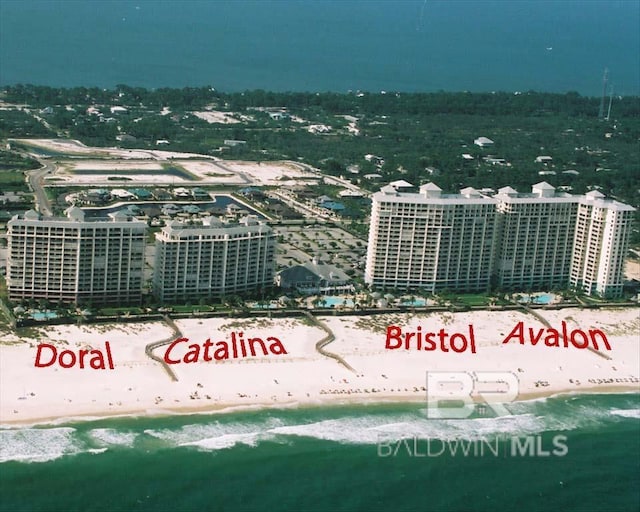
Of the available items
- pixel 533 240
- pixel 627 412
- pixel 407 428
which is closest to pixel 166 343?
pixel 407 428

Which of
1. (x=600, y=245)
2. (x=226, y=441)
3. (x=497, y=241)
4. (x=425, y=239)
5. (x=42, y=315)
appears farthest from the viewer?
(x=497, y=241)

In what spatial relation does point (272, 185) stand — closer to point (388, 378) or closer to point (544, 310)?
point (544, 310)

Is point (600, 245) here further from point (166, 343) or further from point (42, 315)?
point (42, 315)

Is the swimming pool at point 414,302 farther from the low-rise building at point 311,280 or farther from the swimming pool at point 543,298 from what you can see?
the swimming pool at point 543,298

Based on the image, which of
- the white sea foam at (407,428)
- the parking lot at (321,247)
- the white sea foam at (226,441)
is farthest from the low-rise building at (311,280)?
Answer: the white sea foam at (226,441)

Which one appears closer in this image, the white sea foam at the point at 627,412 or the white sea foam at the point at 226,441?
the white sea foam at the point at 226,441

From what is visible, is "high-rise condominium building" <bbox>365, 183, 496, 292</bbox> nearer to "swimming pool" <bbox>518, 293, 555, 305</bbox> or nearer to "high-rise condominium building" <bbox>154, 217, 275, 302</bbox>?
"swimming pool" <bbox>518, 293, 555, 305</bbox>

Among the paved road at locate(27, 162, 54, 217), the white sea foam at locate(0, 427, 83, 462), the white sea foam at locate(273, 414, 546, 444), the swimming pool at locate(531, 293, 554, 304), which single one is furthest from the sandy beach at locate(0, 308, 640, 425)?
Result: the paved road at locate(27, 162, 54, 217)
